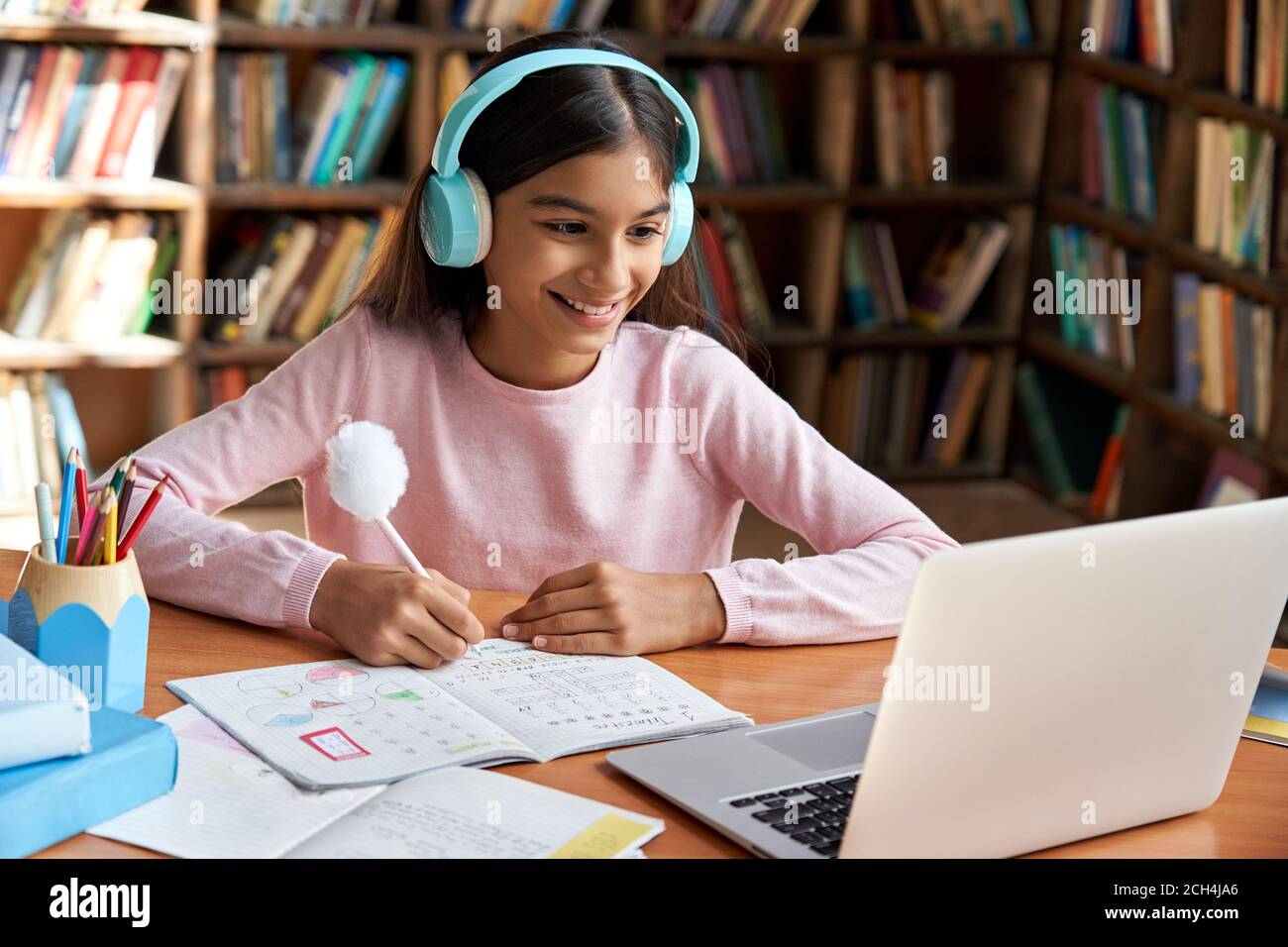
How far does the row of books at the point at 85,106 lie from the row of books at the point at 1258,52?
6.86ft

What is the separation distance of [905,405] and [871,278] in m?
0.34

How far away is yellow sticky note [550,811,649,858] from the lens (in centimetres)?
96

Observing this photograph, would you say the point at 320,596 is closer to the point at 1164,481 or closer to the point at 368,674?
the point at 368,674

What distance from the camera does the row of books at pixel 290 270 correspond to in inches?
130

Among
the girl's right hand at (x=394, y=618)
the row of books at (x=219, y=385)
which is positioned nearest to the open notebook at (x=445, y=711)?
the girl's right hand at (x=394, y=618)

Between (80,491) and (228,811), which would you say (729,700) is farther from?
(80,491)

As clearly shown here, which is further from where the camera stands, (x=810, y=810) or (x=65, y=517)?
(x=65, y=517)

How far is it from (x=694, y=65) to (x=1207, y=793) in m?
2.76

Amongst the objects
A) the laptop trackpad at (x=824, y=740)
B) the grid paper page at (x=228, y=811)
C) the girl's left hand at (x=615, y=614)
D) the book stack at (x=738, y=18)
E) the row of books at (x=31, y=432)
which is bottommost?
the row of books at (x=31, y=432)

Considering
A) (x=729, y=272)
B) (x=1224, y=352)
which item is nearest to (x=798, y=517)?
(x=1224, y=352)

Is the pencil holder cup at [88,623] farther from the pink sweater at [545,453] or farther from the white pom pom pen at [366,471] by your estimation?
the pink sweater at [545,453]

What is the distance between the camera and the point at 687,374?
5.68 ft

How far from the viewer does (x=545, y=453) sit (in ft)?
5.62

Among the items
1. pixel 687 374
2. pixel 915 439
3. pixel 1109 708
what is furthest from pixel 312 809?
pixel 915 439
